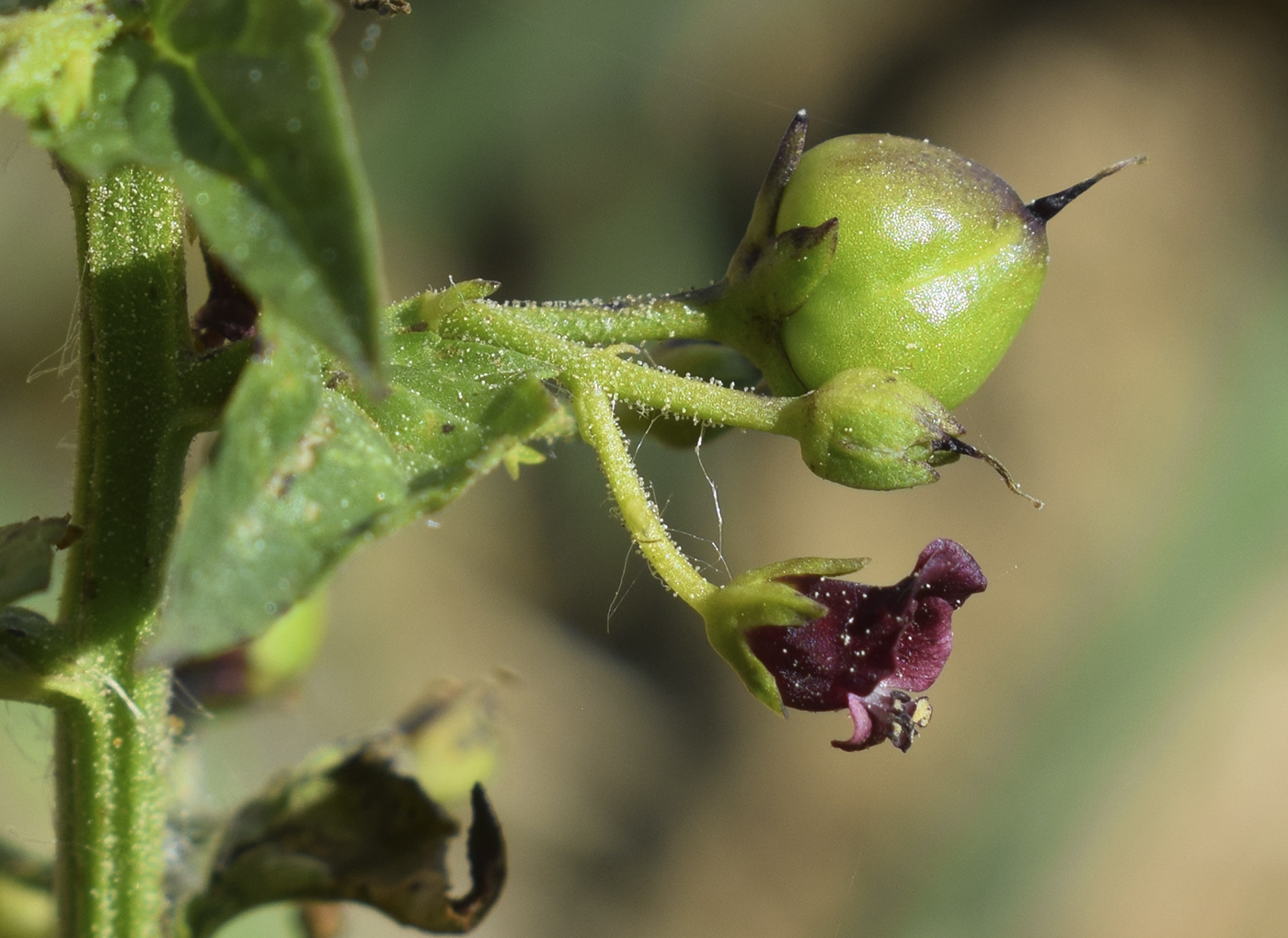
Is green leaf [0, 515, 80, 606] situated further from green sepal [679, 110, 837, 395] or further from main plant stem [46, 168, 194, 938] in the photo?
green sepal [679, 110, 837, 395]

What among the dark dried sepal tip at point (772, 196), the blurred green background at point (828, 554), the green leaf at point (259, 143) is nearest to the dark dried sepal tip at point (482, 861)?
the dark dried sepal tip at point (772, 196)

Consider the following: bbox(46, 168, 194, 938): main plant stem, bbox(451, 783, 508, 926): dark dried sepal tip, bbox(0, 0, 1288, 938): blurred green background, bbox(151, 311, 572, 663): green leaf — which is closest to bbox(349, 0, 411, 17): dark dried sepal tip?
bbox(46, 168, 194, 938): main plant stem

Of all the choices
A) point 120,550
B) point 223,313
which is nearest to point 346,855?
point 120,550

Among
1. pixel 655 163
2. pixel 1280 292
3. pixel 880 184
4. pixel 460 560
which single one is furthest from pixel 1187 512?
pixel 880 184

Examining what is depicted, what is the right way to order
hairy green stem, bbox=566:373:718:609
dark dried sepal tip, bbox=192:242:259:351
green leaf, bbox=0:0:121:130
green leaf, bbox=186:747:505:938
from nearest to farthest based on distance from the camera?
green leaf, bbox=0:0:121:130 → hairy green stem, bbox=566:373:718:609 → dark dried sepal tip, bbox=192:242:259:351 → green leaf, bbox=186:747:505:938

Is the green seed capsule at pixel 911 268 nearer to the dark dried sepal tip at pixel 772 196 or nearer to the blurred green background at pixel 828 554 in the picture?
the dark dried sepal tip at pixel 772 196

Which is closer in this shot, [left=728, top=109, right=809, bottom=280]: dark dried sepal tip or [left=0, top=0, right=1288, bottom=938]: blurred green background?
[left=728, top=109, right=809, bottom=280]: dark dried sepal tip
